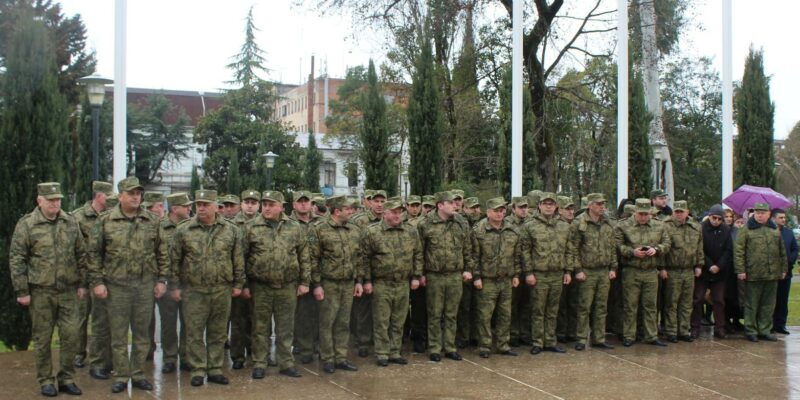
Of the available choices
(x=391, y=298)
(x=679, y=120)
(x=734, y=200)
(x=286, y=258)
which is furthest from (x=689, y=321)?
(x=679, y=120)

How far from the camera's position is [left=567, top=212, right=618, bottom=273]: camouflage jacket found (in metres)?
9.85

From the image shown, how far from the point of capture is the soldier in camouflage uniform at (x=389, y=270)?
877 cm

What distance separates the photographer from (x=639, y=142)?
18.4 meters

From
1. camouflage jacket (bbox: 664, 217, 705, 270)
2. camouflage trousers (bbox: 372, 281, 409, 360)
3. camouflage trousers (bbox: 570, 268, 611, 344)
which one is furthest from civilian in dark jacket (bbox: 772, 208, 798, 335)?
camouflage trousers (bbox: 372, 281, 409, 360)

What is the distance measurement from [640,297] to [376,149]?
6265 millimetres

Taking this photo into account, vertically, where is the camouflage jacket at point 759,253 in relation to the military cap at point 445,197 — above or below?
below

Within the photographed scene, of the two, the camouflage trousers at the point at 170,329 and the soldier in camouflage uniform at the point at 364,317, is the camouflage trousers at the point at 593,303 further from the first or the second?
the camouflage trousers at the point at 170,329

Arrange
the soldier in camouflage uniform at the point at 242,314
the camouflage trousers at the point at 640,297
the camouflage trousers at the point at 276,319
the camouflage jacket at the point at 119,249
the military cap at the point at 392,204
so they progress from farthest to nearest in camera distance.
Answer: the camouflage trousers at the point at 640,297 → the military cap at the point at 392,204 → the soldier in camouflage uniform at the point at 242,314 → the camouflage trousers at the point at 276,319 → the camouflage jacket at the point at 119,249

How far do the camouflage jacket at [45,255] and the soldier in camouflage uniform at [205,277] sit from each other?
0.90 metres

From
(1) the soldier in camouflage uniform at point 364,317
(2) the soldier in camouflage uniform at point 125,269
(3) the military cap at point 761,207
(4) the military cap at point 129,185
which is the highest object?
(4) the military cap at point 129,185

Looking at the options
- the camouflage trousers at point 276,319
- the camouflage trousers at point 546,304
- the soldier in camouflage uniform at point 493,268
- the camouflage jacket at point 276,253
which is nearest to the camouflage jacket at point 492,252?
the soldier in camouflage uniform at point 493,268

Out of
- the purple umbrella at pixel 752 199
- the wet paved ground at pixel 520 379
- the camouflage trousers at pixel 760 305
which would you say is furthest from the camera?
the purple umbrella at pixel 752 199

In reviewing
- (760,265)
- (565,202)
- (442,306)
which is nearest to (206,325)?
(442,306)

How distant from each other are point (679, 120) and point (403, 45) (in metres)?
29.2
